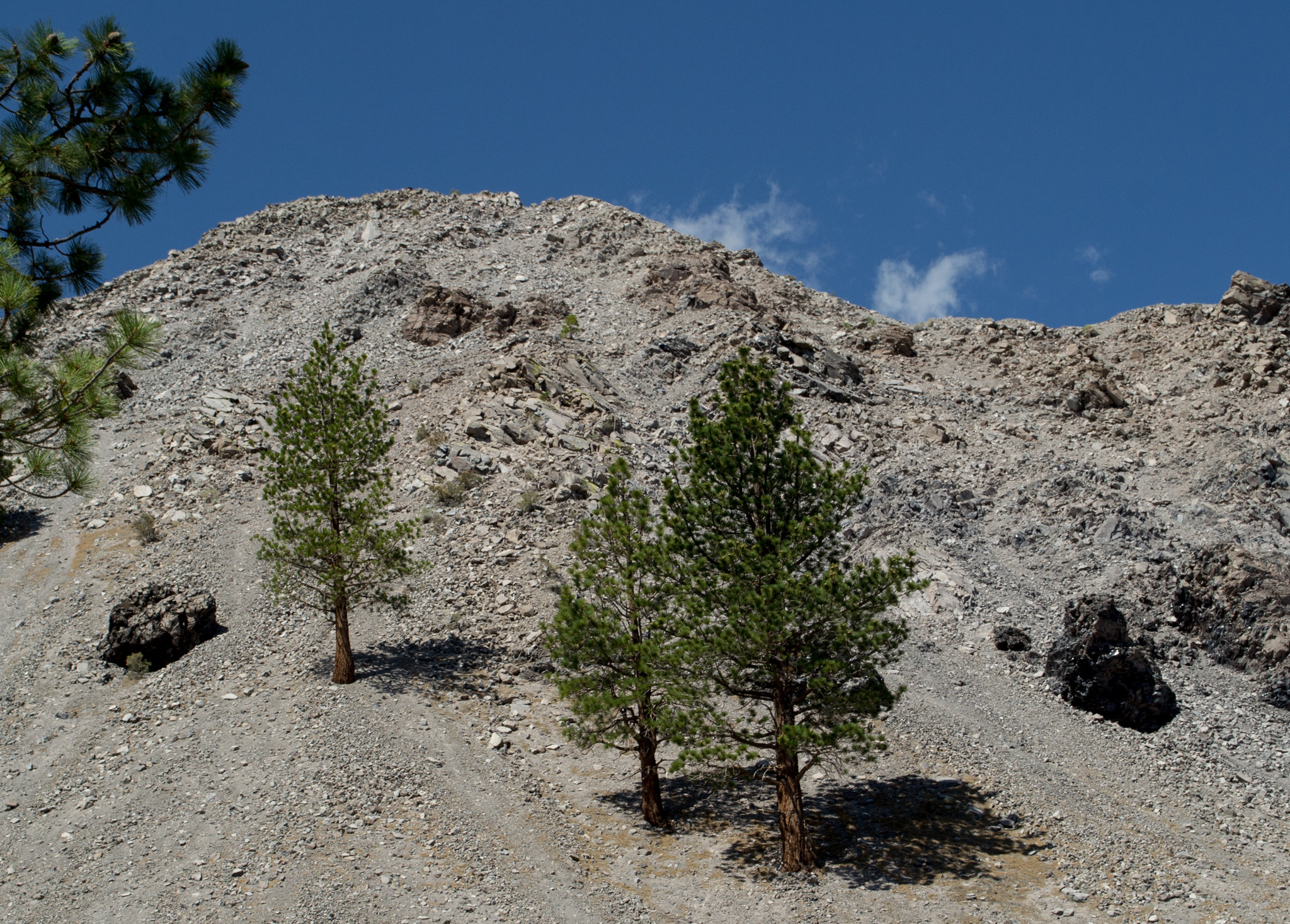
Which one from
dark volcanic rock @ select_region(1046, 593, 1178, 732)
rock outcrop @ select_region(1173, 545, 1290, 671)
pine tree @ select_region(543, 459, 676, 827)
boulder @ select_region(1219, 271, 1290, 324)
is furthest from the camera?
boulder @ select_region(1219, 271, 1290, 324)

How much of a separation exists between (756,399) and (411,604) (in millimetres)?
13041

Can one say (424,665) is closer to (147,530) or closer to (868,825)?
(868,825)

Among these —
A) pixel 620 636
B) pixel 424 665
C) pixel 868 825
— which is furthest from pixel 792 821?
pixel 424 665

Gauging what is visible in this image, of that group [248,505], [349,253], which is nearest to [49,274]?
[248,505]

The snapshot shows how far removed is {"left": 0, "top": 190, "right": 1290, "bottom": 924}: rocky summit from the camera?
13.1 meters

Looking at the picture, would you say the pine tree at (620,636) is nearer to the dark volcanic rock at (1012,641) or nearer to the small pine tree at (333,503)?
the small pine tree at (333,503)

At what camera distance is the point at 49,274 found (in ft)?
30.5

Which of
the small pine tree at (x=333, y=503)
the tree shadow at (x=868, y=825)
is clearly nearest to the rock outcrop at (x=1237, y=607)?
the tree shadow at (x=868, y=825)

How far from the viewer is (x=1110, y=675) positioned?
1853 cm

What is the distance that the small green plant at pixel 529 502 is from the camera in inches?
1019

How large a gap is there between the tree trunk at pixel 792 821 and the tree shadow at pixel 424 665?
8.61m

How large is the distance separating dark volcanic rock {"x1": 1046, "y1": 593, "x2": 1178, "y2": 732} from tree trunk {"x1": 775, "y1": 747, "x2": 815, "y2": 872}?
30.3 feet

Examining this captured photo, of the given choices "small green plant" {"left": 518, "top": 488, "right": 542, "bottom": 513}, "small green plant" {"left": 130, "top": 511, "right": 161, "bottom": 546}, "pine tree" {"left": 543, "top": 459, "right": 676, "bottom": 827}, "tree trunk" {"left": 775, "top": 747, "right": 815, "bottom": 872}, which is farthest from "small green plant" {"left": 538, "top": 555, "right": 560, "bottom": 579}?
"small green plant" {"left": 130, "top": 511, "right": 161, "bottom": 546}

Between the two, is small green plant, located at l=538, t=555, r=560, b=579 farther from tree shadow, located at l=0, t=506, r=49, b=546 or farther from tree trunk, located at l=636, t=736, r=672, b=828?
tree shadow, located at l=0, t=506, r=49, b=546
